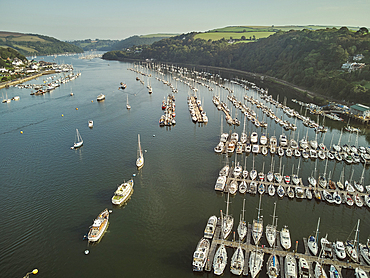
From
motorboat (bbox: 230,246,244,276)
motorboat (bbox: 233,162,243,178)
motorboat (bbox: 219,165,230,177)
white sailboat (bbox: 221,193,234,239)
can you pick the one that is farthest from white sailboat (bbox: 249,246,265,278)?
motorboat (bbox: 219,165,230,177)

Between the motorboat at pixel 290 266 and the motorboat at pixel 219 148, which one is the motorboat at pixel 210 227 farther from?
the motorboat at pixel 219 148

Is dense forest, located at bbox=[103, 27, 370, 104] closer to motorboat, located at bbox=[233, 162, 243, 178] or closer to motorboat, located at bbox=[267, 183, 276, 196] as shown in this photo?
motorboat, located at bbox=[233, 162, 243, 178]

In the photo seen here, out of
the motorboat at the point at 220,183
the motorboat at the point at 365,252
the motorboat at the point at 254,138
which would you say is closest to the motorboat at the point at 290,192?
the motorboat at the point at 220,183

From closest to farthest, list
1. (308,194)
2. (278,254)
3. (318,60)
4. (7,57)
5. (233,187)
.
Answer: (278,254)
(308,194)
(233,187)
(318,60)
(7,57)

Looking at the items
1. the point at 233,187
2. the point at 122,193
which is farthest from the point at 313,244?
the point at 122,193

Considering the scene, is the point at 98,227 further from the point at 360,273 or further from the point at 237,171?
the point at 360,273

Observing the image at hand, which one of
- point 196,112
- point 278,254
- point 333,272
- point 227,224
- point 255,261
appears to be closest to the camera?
point 333,272
